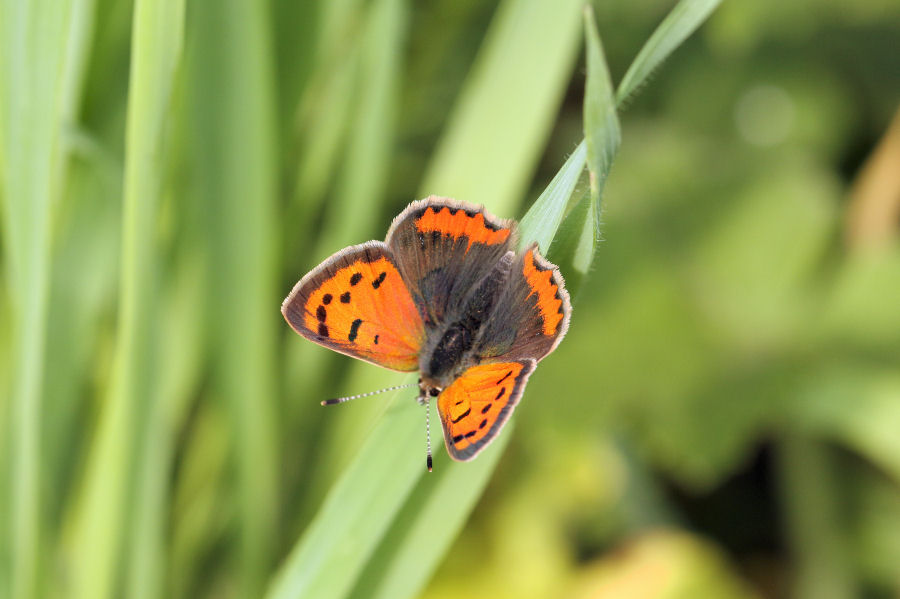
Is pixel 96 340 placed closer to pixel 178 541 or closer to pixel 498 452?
pixel 178 541

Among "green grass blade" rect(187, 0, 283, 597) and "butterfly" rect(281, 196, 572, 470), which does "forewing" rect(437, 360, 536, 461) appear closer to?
"butterfly" rect(281, 196, 572, 470)

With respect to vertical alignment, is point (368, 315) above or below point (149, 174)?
below

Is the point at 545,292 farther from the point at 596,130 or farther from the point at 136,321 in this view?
the point at 136,321

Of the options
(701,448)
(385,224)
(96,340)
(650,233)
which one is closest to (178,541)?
(96,340)

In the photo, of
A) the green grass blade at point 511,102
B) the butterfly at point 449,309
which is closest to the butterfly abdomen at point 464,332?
the butterfly at point 449,309

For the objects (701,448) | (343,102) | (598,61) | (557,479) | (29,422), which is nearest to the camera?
(598,61)

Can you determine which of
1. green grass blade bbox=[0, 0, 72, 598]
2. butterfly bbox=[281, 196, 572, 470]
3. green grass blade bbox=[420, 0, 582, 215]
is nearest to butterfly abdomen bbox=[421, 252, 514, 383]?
butterfly bbox=[281, 196, 572, 470]

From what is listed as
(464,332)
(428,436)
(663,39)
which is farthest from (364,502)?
(663,39)
